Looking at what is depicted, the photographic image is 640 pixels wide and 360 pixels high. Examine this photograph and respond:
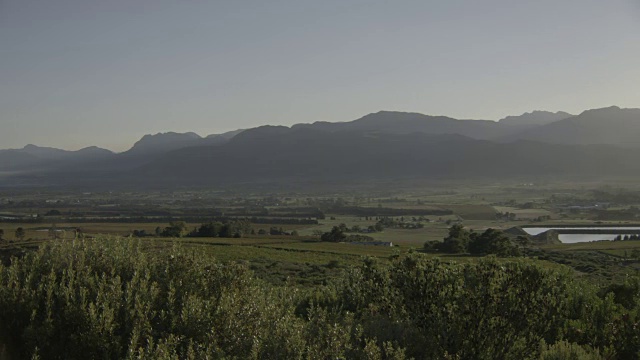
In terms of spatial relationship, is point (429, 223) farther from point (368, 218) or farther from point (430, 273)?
point (430, 273)

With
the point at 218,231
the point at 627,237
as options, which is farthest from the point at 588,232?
the point at 218,231

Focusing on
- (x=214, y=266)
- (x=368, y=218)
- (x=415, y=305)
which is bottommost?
(x=368, y=218)

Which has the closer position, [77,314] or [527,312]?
[77,314]

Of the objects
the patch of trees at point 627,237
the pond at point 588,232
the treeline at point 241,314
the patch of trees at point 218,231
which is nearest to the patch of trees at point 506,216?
the pond at point 588,232

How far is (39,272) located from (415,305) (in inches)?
285

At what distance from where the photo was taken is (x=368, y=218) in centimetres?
12219

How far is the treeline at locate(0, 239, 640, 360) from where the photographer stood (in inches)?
318

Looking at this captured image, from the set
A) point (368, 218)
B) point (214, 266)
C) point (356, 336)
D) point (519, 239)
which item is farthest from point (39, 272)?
point (368, 218)

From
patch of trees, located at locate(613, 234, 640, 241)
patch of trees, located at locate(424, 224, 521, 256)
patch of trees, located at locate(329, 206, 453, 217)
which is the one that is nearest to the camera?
patch of trees, located at locate(424, 224, 521, 256)

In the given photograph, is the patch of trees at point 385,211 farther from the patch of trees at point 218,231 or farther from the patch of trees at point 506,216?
the patch of trees at point 218,231

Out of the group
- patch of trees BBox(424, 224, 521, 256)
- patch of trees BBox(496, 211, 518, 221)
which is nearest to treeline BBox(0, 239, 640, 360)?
patch of trees BBox(424, 224, 521, 256)

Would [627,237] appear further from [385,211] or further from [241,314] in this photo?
[241,314]

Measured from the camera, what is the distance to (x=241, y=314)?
8.91 metres

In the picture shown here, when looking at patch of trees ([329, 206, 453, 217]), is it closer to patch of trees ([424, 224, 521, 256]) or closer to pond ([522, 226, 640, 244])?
pond ([522, 226, 640, 244])
